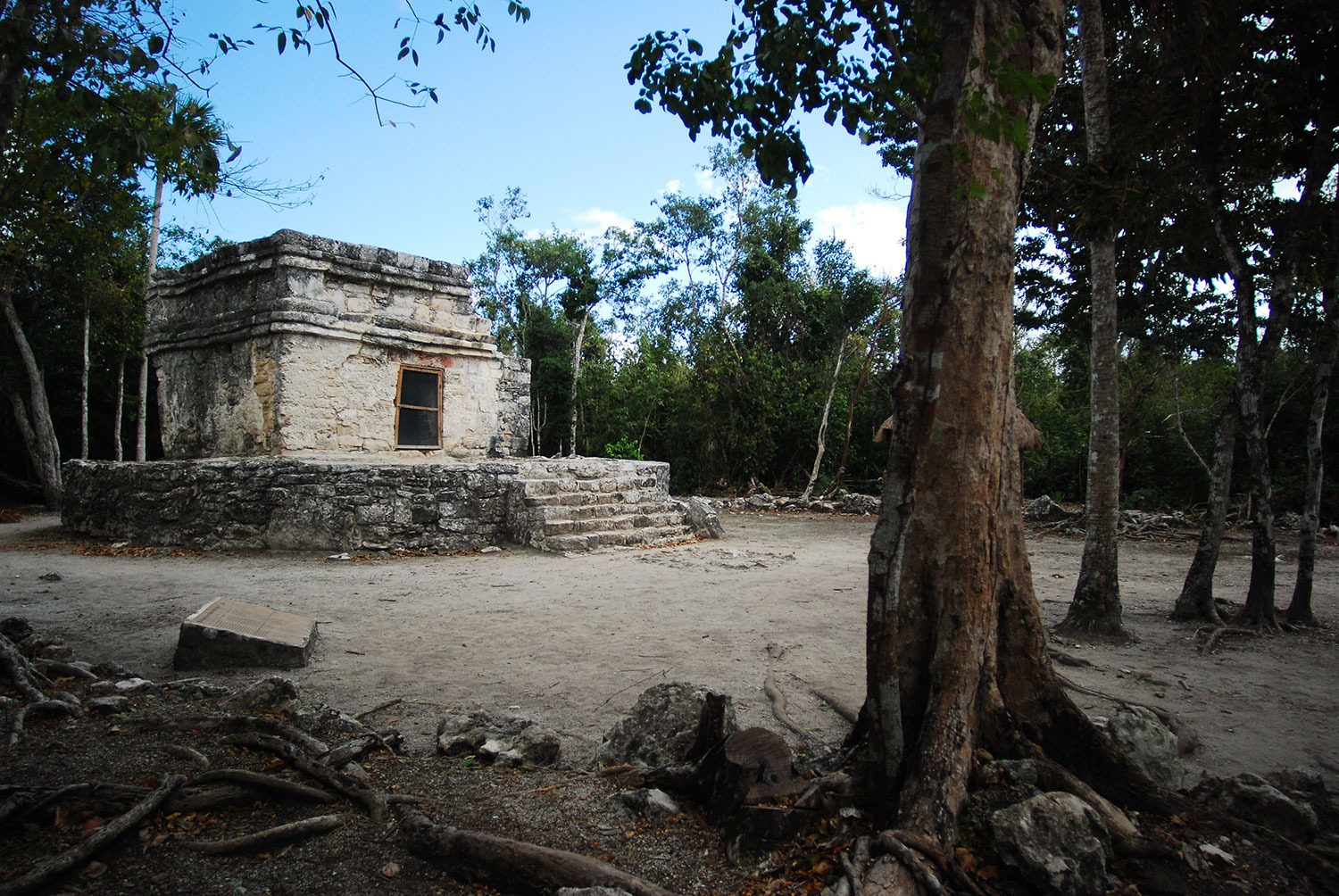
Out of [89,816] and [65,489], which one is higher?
[65,489]

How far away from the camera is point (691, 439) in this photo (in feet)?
66.5

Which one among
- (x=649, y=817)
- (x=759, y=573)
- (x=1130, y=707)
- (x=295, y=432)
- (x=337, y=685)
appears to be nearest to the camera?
(x=649, y=817)

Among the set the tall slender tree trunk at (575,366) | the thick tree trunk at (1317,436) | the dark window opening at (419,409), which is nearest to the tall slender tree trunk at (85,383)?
the dark window opening at (419,409)

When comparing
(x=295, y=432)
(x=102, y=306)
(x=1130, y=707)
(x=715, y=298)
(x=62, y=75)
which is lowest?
(x=1130, y=707)

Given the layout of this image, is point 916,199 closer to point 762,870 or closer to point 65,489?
point 762,870

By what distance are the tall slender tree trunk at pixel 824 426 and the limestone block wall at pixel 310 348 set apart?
7.80m

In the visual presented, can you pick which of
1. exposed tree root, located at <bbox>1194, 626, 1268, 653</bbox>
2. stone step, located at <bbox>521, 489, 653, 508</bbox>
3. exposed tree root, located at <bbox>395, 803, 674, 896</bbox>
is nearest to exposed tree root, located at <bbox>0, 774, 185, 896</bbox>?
exposed tree root, located at <bbox>395, 803, 674, 896</bbox>

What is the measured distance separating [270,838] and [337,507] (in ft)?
24.8

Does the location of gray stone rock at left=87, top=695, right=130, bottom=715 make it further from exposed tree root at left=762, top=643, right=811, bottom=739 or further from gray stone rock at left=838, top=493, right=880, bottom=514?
gray stone rock at left=838, top=493, right=880, bottom=514

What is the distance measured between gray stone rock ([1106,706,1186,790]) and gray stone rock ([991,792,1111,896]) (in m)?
0.76

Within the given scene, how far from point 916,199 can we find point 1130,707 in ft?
8.07

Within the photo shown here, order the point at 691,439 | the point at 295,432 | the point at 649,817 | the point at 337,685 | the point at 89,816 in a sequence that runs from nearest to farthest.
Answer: the point at 89,816
the point at 649,817
the point at 337,685
the point at 295,432
the point at 691,439

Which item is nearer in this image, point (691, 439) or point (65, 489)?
point (65, 489)

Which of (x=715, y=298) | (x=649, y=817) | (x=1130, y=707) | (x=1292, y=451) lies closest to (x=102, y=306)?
(x=715, y=298)
